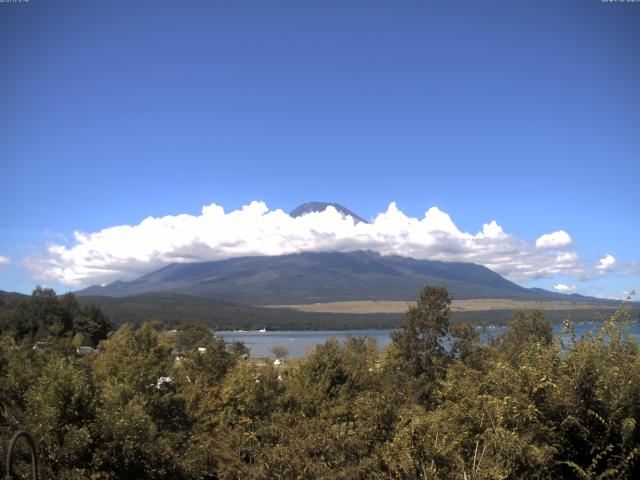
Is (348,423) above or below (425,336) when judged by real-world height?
below

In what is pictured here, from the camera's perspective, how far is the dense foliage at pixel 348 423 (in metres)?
9.32

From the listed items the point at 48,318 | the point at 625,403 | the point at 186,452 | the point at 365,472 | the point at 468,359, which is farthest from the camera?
the point at 48,318

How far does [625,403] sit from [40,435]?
44.1ft

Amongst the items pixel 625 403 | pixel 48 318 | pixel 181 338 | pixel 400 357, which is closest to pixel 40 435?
pixel 625 403

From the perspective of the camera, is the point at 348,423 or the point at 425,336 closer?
the point at 348,423

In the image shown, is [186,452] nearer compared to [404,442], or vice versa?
[404,442]

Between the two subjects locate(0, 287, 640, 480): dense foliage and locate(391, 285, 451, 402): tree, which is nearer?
locate(0, 287, 640, 480): dense foliage

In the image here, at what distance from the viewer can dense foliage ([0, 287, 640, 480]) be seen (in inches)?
367

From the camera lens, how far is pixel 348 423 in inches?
687

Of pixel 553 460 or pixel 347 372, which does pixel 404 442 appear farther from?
pixel 347 372

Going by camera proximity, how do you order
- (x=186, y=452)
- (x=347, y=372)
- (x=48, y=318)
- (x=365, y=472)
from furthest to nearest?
(x=48, y=318) < (x=347, y=372) < (x=186, y=452) < (x=365, y=472)

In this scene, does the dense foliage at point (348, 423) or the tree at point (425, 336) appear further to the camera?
the tree at point (425, 336)

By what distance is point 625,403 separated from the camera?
9.16m

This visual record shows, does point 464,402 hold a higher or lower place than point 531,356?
lower
